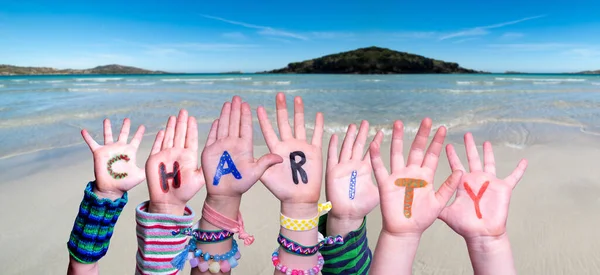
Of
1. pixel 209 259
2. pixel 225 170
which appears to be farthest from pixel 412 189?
pixel 209 259

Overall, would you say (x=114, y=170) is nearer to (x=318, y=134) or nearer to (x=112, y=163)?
(x=112, y=163)

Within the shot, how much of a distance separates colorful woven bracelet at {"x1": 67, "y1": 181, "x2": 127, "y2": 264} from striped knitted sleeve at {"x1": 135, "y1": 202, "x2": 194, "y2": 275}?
0.20m

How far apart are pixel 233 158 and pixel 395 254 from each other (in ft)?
2.35

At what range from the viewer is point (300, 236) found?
149cm

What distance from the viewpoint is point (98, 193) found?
6.01 ft

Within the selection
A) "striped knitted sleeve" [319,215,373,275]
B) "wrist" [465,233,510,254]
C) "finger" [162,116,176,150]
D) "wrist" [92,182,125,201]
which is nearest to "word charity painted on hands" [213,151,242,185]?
"finger" [162,116,176,150]

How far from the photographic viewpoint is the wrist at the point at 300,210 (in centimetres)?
151

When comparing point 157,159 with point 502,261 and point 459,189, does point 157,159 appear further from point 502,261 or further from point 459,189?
point 502,261

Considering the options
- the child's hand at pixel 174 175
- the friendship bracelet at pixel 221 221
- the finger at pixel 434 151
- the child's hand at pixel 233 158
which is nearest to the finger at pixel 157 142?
the child's hand at pixel 174 175

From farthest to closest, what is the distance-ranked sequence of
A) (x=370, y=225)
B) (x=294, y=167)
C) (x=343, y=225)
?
(x=370, y=225)
(x=343, y=225)
(x=294, y=167)

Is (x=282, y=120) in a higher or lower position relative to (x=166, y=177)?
higher

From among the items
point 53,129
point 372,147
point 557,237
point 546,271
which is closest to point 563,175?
point 557,237

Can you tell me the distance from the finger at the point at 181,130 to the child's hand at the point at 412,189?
0.98 m

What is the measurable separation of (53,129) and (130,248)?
19.3ft
